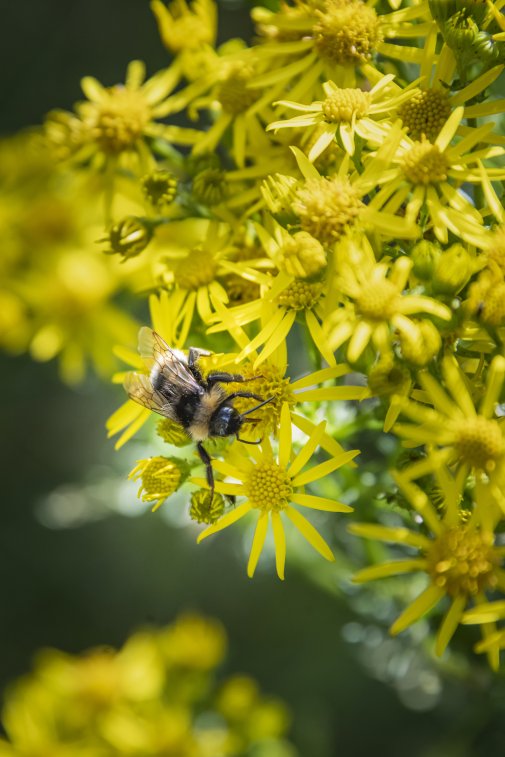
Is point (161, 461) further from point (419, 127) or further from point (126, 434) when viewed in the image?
point (419, 127)

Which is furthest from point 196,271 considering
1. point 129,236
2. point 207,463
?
point 207,463

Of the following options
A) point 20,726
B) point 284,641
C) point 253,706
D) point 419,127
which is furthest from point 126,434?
point 284,641

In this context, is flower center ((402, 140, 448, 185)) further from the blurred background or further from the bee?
the blurred background

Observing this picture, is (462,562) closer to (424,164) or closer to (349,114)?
(424,164)

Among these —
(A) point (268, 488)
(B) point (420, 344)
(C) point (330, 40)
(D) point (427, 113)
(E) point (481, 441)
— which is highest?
(C) point (330, 40)

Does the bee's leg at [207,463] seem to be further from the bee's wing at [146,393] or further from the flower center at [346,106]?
the flower center at [346,106]
